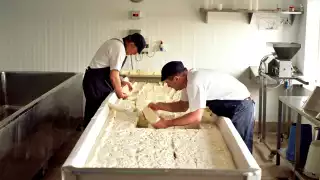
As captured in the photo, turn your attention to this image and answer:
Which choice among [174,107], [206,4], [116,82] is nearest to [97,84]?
[116,82]

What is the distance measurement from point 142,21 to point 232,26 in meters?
1.10

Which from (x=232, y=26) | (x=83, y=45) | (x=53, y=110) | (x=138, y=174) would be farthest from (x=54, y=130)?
(x=232, y=26)

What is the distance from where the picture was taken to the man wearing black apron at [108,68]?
3758 mm

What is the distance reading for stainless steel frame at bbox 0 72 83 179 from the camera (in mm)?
2848

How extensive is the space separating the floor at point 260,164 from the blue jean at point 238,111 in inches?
30.5

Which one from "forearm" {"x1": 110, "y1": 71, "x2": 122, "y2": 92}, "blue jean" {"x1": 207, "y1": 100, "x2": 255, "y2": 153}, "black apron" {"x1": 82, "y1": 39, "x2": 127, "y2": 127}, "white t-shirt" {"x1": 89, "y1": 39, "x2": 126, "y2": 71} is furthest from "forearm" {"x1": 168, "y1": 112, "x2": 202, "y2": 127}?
"black apron" {"x1": 82, "y1": 39, "x2": 127, "y2": 127}

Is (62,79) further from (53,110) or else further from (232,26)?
(232,26)

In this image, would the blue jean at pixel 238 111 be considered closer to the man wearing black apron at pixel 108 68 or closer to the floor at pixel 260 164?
the floor at pixel 260 164

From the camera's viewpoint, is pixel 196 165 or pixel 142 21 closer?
pixel 196 165

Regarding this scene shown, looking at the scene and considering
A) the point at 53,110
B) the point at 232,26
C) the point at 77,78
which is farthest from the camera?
the point at 232,26

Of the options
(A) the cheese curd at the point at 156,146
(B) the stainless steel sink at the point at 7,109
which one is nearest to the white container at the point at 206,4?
(A) the cheese curd at the point at 156,146

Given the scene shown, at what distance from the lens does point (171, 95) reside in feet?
13.0

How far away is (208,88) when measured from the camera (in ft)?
9.58

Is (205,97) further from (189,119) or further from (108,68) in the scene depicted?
(108,68)
